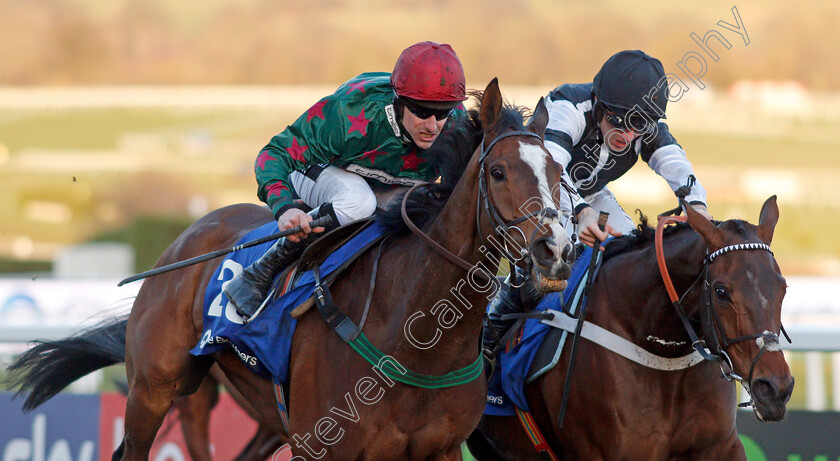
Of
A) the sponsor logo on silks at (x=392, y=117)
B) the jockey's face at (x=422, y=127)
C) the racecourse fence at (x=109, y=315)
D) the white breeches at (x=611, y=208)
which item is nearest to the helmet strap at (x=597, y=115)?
the white breeches at (x=611, y=208)

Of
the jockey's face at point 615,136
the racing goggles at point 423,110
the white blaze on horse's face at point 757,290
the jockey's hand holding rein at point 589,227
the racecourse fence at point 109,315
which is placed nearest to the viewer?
the white blaze on horse's face at point 757,290

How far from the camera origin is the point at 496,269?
10.3 feet

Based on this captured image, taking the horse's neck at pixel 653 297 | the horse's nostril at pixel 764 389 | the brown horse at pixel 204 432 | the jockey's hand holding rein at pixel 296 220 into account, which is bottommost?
the brown horse at pixel 204 432

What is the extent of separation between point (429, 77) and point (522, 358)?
123 cm

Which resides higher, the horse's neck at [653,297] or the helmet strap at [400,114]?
the helmet strap at [400,114]

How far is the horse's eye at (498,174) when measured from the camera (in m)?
2.91

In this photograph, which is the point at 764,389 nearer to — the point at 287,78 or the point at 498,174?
the point at 498,174

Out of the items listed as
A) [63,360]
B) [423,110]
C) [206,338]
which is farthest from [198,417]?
[423,110]

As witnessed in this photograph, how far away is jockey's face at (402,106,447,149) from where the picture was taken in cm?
353

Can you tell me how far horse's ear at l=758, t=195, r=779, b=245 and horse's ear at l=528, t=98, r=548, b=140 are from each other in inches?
33.0

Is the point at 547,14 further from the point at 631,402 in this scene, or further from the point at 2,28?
the point at 631,402

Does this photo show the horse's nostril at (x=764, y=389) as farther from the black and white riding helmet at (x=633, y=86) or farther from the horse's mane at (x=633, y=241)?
the black and white riding helmet at (x=633, y=86)

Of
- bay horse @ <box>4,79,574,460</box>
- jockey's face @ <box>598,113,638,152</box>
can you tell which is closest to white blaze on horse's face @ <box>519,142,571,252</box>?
bay horse @ <box>4,79,574,460</box>

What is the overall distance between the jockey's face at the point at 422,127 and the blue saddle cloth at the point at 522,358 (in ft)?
2.71
